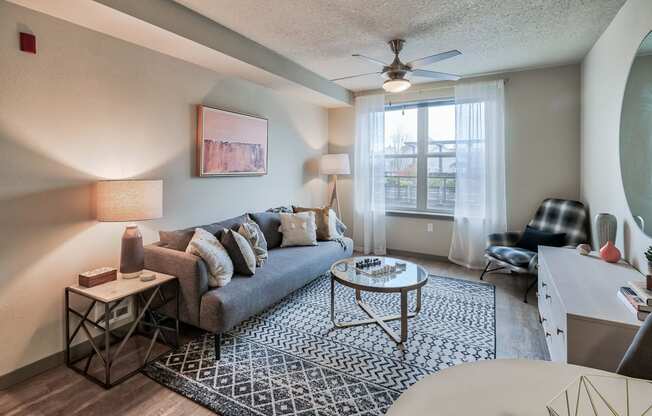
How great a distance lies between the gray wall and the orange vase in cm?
346

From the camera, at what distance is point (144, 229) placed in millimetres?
2820

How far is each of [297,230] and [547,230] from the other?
289 centimetres

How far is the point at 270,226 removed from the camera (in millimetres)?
3805

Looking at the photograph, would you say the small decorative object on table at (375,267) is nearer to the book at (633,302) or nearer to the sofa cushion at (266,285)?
the sofa cushion at (266,285)

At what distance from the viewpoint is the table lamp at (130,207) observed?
7.38ft

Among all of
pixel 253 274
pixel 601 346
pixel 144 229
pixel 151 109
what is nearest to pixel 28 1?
pixel 151 109

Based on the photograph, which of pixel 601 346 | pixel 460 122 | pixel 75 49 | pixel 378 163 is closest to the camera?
pixel 601 346

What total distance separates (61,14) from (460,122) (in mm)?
4210

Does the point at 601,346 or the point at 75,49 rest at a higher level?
the point at 75,49

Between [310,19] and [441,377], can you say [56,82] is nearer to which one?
[310,19]

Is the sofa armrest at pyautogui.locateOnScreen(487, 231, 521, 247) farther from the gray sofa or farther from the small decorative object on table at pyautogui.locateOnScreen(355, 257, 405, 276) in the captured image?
the gray sofa

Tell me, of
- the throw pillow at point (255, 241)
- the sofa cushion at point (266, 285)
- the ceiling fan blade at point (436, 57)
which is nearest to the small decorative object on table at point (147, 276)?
the sofa cushion at point (266, 285)

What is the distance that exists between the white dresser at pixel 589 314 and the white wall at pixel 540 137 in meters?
1.94

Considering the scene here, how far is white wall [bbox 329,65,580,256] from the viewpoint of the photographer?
12.8 ft
